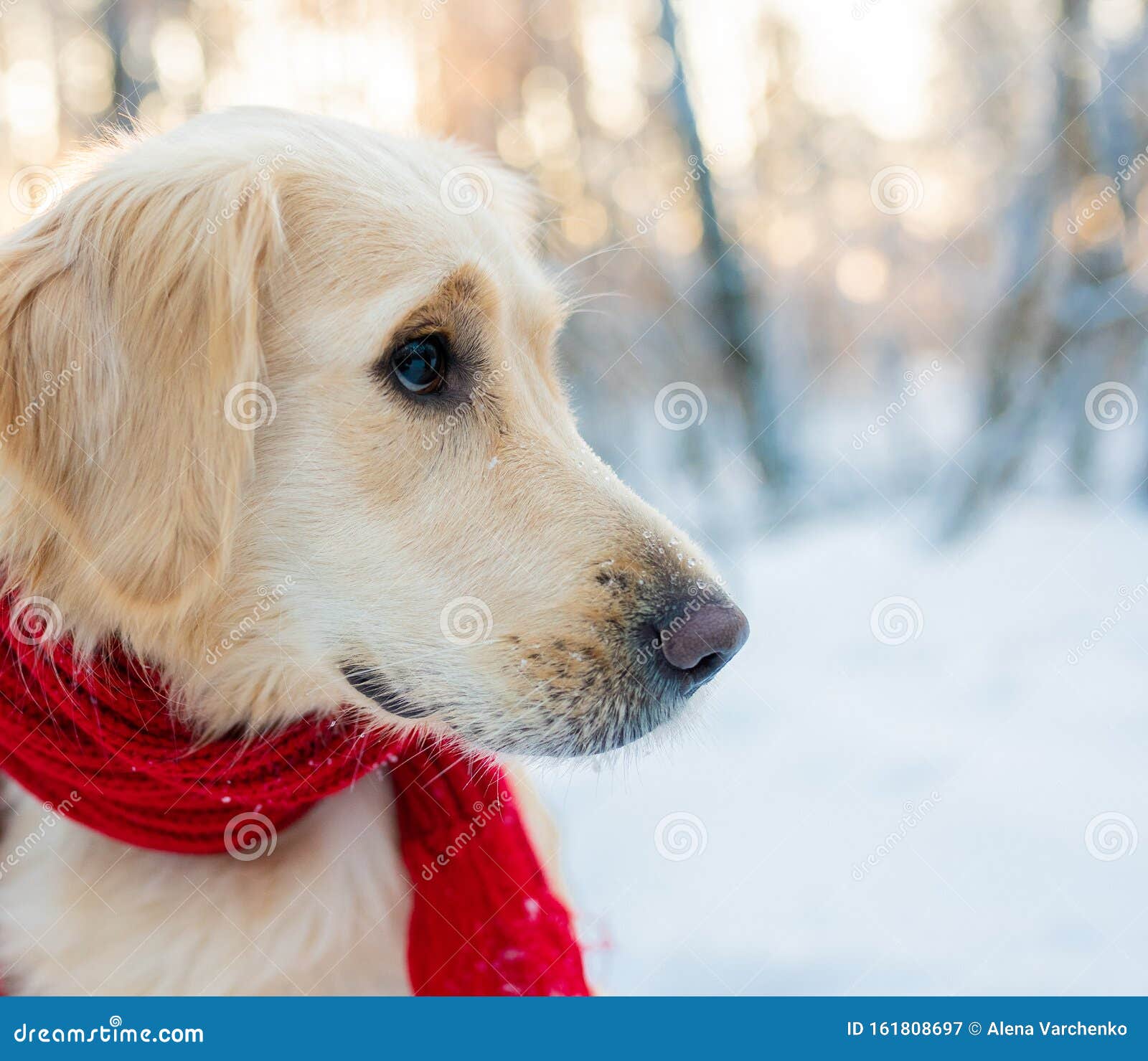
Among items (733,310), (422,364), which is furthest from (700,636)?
(733,310)

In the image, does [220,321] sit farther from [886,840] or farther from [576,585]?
[886,840]

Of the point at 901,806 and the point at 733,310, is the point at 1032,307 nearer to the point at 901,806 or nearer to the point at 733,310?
the point at 733,310

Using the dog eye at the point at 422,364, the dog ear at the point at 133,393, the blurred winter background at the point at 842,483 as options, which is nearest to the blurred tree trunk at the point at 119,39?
the blurred winter background at the point at 842,483

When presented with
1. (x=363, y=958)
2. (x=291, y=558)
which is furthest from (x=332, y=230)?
(x=363, y=958)

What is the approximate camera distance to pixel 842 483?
482 inches

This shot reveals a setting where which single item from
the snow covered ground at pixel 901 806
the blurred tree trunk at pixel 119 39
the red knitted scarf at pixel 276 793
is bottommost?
the snow covered ground at pixel 901 806

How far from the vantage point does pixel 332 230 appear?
2.00 m

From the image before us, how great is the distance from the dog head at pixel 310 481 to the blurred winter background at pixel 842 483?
381 millimetres

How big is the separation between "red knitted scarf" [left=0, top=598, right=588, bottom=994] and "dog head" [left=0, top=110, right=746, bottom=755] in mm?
102

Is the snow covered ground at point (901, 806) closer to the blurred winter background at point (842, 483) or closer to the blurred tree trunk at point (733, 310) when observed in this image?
the blurred winter background at point (842, 483)

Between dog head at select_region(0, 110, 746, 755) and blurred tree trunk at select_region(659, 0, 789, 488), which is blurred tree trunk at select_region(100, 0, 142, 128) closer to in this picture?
blurred tree trunk at select_region(659, 0, 789, 488)

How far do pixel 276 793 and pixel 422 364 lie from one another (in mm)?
915

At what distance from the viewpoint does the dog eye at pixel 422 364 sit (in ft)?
A: 6.41

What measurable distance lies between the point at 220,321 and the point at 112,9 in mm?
7773
